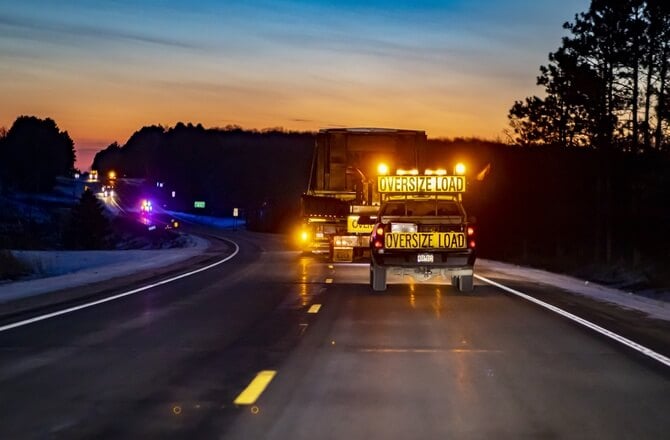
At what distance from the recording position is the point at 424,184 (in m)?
21.6

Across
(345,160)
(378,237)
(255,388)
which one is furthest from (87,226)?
(255,388)

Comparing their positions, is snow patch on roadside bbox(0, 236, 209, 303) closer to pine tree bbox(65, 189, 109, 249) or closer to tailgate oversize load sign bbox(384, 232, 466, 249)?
tailgate oversize load sign bbox(384, 232, 466, 249)

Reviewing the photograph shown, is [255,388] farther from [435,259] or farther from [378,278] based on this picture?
[378,278]

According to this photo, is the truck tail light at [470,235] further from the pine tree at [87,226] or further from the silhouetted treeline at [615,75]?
the pine tree at [87,226]

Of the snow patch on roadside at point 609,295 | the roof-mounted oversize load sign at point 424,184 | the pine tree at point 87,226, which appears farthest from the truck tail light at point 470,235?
the pine tree at point 87,226

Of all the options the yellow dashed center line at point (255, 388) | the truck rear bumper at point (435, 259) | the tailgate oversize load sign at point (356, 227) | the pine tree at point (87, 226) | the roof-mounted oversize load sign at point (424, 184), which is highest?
the roof-mounted oversize load sign at point (424, 184)

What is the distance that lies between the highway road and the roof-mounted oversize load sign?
4.25m

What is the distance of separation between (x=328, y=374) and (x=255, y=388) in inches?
44.9

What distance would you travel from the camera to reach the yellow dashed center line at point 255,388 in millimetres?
8680

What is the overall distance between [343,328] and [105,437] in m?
7.45

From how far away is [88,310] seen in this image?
17.3 metres

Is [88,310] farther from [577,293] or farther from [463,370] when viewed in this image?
[577,293]

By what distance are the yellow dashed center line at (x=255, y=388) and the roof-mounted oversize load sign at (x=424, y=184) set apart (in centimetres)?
1178

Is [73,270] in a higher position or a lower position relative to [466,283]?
lower
